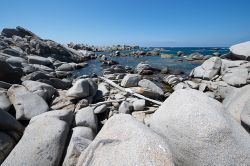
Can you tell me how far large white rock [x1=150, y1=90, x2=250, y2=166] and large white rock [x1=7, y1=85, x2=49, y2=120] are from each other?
3.84m

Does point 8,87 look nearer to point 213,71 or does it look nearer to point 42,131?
point 42,131

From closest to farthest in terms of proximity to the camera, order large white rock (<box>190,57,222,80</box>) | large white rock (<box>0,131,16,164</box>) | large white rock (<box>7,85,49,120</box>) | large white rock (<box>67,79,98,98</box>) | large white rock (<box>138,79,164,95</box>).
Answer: large white rock (<box>0,131,16,164</box>)
large white rock (<box>7,85,49,120</box>)
large white rock (<box>67,79,98,98</box>)
large white rock (<box>138,79,164,95</box>)
large white rock (<box>190,57,222,80</box>)

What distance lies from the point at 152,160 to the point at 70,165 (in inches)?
83.7

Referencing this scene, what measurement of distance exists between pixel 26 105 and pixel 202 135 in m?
5.16

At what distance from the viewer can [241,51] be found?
55.0ft

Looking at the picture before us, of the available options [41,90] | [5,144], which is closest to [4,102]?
[41,90]

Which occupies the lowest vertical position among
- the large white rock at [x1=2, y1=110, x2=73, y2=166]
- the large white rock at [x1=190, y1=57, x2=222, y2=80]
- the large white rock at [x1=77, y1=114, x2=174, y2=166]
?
the large white rock at [x1=190, y1=57, x2=222, y2=80]

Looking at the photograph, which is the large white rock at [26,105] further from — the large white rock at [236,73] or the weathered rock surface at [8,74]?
the large white rock at [236,73]

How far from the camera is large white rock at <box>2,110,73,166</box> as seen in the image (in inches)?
173

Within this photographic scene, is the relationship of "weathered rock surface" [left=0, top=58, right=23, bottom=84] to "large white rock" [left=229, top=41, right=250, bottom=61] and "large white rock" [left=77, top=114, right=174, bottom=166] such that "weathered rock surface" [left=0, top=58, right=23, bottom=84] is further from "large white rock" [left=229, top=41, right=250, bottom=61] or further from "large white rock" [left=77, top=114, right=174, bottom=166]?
"large white rock" [left=229, top=41, right=250, bottom=61]

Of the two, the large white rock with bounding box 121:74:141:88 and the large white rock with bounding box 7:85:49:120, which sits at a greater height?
the large white rock with bounding box 7:85:49:120

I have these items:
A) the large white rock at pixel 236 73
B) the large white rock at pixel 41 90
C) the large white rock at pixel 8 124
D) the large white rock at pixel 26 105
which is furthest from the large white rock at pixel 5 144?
the large white rock at pixel 236 73

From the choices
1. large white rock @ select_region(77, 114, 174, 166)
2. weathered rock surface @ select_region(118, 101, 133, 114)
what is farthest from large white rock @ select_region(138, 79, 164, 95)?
large white rock @ select_region(77, 114, 174, 166)

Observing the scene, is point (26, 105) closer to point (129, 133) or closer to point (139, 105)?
point (139, 105)
